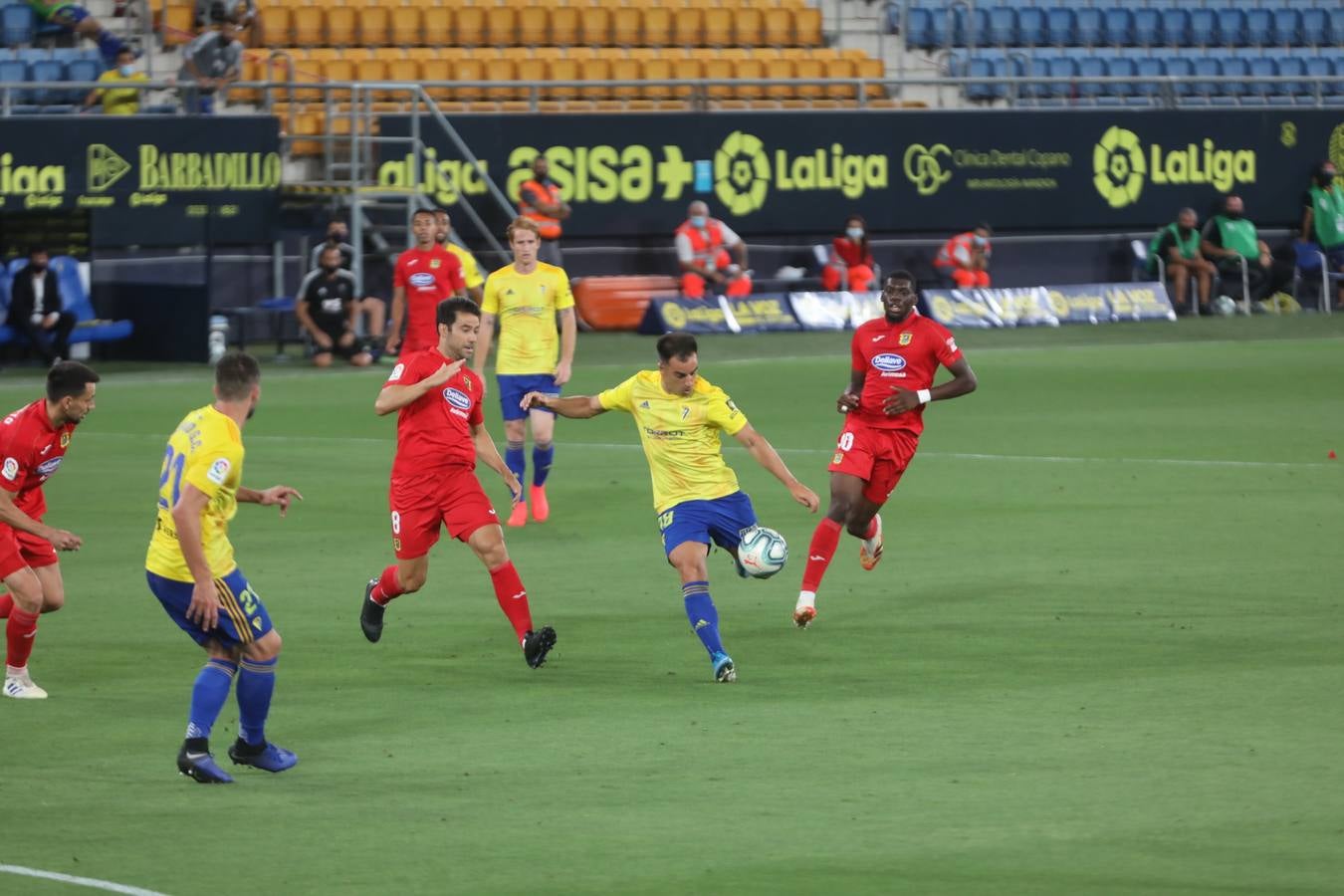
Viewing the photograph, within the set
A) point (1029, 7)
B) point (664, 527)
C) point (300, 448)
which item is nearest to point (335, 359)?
point (300, 448)

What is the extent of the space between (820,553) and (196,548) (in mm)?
4918

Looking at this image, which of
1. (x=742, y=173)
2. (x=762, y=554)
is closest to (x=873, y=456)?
(x=762, y=554)

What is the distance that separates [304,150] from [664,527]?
21.4 metres

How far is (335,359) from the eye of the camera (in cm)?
2939

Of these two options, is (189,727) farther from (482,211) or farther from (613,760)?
(482,211)

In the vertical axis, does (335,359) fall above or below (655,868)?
below

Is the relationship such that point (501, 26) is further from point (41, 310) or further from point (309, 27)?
point (41, 310)

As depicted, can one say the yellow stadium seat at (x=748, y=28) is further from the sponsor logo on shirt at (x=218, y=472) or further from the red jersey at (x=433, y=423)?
the sponsor logo on shirt at (x=218, y=472)

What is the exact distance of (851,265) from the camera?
1326 inches

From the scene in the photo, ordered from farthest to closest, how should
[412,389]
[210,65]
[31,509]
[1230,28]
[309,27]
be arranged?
1. [1230,28]
2. [309,27]
3. [210,65]
4. [412,389]
5. [31,509]

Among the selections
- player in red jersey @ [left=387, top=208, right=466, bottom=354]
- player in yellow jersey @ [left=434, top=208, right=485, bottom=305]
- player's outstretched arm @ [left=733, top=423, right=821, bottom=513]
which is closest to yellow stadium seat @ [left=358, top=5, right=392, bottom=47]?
player in yellow jersey @ [left=434, top=208, right=485, bottom=305]

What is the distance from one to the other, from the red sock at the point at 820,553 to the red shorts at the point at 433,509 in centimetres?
191

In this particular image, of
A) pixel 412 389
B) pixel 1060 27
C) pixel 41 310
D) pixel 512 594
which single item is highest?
pixel 412 389

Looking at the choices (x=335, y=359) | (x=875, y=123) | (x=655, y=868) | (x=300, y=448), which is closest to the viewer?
(x=655, y=868)
